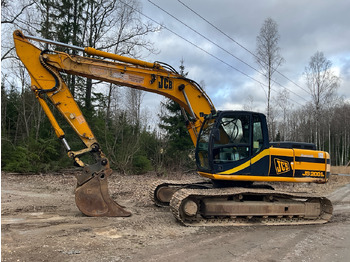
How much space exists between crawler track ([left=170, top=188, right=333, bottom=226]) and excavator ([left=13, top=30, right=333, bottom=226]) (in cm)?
2

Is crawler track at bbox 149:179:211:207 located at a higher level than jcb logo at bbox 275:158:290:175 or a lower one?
lower

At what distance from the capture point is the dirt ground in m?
4.68

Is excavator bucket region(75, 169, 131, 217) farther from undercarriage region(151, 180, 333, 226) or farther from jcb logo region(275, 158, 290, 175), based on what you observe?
jcb logo region(275, 158, 290, 175)

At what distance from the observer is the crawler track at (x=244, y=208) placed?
6.56 meters

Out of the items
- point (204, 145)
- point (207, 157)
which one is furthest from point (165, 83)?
point (207, 157)

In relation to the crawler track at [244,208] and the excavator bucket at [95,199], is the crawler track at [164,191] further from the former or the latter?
the excavator bucket at [95,199]

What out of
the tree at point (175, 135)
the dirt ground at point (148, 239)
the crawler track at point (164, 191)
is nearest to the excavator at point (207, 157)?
the dirt ground at point (148, 239)

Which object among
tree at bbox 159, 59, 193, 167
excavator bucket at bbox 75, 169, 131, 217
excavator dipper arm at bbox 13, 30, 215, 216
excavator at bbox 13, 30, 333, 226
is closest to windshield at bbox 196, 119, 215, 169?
excavator at bbox 13, 30, 333, 226

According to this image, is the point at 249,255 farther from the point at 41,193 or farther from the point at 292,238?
the point at 41,193

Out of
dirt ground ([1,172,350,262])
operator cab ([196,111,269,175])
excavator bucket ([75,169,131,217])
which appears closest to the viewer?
dirt ground ([1,172,350,262])

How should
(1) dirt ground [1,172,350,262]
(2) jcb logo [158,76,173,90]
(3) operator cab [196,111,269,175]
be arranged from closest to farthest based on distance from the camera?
(1) dirt ground [1,172,350,262] → (3) operator cab [196,111,269,175] → (2) jcb logo [158,76,173,90]

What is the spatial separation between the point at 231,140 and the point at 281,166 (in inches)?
59.0

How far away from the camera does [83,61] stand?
708 cm

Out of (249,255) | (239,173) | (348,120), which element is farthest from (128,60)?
(348,120)
